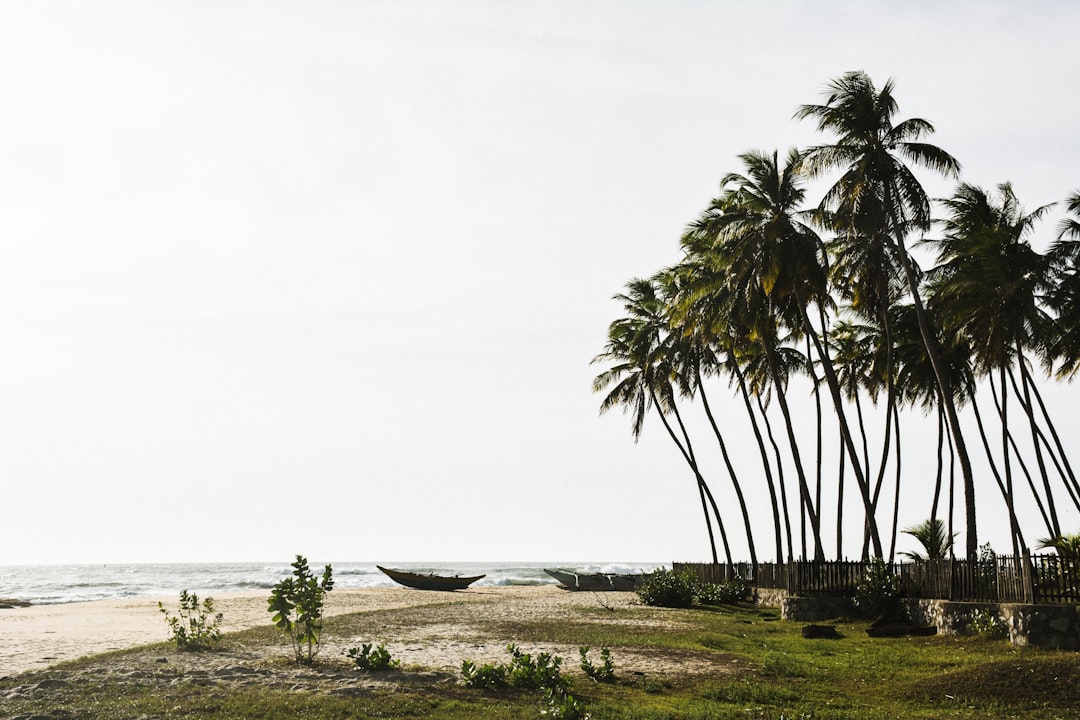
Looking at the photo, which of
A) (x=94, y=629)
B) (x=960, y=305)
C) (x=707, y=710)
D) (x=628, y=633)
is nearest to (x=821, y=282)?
(x=960, y=305)

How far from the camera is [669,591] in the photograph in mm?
31266

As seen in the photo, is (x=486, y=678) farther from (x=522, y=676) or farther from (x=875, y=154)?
(x=875, y=154)

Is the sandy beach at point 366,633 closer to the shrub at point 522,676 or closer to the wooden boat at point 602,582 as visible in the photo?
the shrub at point 522,676

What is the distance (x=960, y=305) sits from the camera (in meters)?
26.4

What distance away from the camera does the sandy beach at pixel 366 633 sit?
14.7 metres

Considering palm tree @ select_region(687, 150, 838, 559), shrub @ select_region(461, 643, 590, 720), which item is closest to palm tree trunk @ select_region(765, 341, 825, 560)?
palm tree @ select_region(687, 150, 838, 559)

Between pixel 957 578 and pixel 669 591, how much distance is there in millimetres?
12755

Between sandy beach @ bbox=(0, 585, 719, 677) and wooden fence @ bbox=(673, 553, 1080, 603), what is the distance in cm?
436

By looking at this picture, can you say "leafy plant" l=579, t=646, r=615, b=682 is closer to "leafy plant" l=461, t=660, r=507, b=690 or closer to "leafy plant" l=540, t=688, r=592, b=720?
"leafy plant" l=461, t=660, r=507, b=690

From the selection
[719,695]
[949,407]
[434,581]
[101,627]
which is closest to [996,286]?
[949,407]

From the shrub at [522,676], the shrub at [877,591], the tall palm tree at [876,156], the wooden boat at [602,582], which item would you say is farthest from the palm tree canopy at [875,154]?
the wooden boat at [602,582]

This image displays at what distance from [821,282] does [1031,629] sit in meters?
15.4

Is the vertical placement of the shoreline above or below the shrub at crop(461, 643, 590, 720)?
below

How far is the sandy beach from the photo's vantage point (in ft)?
48.3
